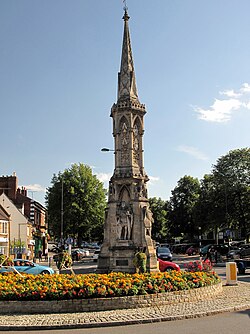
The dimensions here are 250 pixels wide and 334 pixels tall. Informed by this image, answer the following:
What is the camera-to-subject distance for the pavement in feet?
33.4

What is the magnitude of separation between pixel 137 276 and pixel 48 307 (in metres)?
3.36

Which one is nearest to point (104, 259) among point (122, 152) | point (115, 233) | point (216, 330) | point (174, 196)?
point (115, 233)

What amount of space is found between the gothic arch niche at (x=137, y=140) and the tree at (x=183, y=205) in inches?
2001

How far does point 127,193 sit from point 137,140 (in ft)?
11.1

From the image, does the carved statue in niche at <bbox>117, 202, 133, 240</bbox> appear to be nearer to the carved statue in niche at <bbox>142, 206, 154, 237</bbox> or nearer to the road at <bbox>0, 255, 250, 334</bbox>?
the carved statue in niche at <bbox>142, 206, 154, 237</bbox>

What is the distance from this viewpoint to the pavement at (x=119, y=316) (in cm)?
1017

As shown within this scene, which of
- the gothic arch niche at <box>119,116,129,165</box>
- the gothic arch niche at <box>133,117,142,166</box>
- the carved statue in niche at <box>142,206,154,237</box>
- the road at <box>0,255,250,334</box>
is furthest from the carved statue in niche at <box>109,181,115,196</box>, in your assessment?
the road at <box>0,255,250,334</box>

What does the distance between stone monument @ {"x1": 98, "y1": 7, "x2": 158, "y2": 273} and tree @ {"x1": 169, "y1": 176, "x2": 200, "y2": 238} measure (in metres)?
51.1

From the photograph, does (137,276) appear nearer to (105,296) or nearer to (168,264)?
(105,296)

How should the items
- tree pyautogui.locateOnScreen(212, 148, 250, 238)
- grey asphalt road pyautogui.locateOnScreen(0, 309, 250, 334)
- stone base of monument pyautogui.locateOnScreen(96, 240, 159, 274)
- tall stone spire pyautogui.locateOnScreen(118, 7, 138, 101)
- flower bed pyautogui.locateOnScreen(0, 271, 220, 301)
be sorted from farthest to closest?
tree pyautogui.locateOnScreen(212, 148, 250, 238)
tall stone spire pyautogui.locateOnScreen(118, 7, 138, 101)
stone base of monument pyautogui.locateOnScreen(96, 240, 159, 274)
flower bed pyautogui.locateOnScreen(0, 271, 220, 301)
grey asphalt road pyautogui.locateOnScreen(0, 309, 250, 334)

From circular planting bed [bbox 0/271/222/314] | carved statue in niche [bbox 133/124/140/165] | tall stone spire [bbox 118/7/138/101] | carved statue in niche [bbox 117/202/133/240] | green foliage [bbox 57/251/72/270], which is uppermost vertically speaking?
tall stone spire [bbox 118/7/138/101]

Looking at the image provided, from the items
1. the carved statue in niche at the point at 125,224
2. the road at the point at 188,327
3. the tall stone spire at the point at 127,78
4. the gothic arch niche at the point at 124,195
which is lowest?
the road at the point at 188,327

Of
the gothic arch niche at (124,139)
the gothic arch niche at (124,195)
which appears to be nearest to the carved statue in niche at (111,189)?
the gothic arch niche at (124,195)

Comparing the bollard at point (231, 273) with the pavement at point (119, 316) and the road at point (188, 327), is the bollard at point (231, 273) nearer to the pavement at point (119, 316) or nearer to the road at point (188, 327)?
the pavement at point (119, 316)
